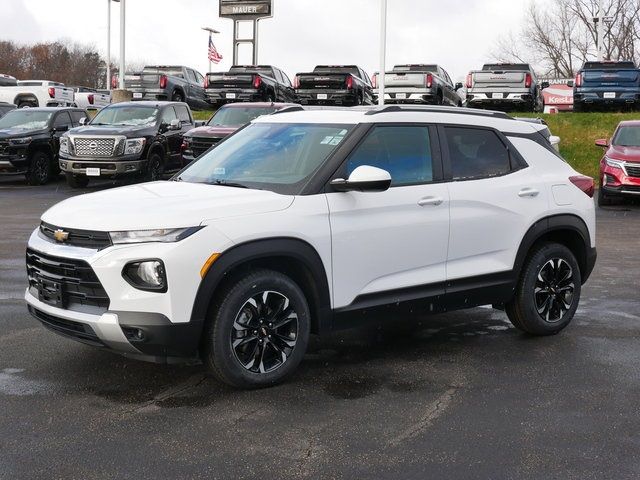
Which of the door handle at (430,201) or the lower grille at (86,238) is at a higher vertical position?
the door handle at (430,201)

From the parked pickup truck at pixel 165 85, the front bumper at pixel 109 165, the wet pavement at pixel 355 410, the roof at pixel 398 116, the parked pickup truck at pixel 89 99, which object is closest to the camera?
→ the wet pavement at pixel 355 410

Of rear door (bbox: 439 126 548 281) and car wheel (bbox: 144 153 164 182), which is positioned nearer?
rear door (bbox: 439 126 548 281)

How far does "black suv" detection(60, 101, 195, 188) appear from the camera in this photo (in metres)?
18.5

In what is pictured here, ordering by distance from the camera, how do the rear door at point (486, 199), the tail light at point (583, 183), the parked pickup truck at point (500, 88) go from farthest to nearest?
1. the parked pickup truck at point (500, 88)
2. the tail light at point (583, 183)
3. the rear door at point (486, 199)

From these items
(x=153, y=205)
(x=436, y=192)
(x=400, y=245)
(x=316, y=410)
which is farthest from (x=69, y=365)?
(x=436, y=192)

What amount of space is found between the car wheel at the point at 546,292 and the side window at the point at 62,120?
1685cm

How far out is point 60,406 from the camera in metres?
4.86

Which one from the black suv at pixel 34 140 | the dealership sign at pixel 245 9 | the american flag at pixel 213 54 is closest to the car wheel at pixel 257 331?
the black suv at pixel 34 140

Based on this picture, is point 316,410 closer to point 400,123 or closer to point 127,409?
point 127,409

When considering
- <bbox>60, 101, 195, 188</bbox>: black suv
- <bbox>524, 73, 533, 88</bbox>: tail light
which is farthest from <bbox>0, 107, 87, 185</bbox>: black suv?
<bbox>524, 73, 533, 88</bbox>: tail light

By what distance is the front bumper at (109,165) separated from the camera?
1847 centimetres

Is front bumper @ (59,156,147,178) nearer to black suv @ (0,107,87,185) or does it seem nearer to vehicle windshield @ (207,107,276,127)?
vehicle windshield @ (207,107,276,127)

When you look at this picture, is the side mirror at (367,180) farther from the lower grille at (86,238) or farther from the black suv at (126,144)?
the black suv at (126,144)

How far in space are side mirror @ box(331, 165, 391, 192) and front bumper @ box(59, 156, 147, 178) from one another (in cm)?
1391
